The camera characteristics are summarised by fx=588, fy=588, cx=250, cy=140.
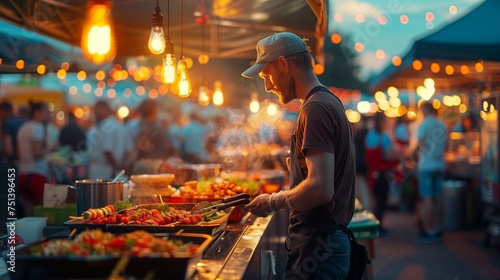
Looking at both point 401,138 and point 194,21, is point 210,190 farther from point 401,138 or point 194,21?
point 401,138

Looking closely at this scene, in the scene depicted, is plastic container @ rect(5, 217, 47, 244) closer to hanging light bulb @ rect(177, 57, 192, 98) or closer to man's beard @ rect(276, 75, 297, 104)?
hanging light bulb @ rect(177, 57, 192, 98)

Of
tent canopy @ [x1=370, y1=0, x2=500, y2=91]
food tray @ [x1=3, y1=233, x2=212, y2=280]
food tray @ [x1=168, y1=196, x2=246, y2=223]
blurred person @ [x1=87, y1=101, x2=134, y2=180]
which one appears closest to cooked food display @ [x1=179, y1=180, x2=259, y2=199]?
food tray @ [x1=168, y1=196, x2=246, y2=223]

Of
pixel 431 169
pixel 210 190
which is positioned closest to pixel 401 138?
pixel 431 169

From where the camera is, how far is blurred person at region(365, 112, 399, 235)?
1126cm

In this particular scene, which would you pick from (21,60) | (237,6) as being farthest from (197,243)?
(237,6)

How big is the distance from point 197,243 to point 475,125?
14033mm

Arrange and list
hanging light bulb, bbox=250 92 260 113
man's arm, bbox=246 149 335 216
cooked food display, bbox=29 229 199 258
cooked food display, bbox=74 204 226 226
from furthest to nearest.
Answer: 1. hanging light bulb, bbox=250 92 260 113
2. cooked food display, bbox=74 204 226 226
3. man's arm, bbox=246 149 335 216
4. cooked food display, bbox=29 229 199 258

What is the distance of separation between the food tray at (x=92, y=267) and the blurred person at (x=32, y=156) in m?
6.30

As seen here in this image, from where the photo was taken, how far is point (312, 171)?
10.4ft

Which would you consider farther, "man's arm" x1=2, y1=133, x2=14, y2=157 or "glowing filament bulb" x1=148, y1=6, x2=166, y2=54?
"man's arm" x1=2, y1=133, x2=14, y2=157

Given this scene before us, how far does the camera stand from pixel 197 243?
279cm

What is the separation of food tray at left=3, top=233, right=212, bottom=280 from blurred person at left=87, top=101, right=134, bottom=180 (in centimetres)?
743

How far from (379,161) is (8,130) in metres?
6.69

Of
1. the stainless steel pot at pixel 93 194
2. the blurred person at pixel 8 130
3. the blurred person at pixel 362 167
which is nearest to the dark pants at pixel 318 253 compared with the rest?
the stainless steel pot at pixel 93 194
